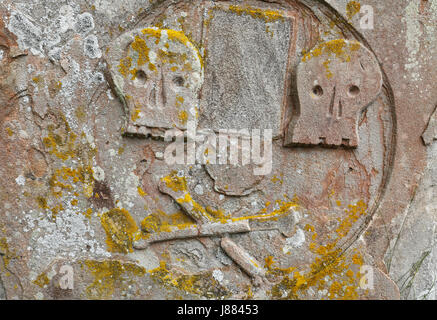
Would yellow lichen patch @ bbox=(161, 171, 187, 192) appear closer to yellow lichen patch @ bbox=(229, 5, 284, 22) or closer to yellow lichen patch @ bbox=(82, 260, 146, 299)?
yellow lichen patch @ bbox=(82, 260, 146, 299)

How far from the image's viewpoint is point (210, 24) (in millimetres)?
3482

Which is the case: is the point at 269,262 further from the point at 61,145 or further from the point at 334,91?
the point at 61,145

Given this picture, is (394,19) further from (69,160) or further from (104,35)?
(69,160)

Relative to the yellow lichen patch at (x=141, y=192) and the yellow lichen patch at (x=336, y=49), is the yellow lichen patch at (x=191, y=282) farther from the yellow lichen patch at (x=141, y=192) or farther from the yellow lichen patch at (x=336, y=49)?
the yellow lichen patch at (x=336, y=49)

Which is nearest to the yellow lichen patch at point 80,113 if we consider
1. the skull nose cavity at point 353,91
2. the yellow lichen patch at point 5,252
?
the yellow lichen patch at point 5,252

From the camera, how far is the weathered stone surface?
3338mm

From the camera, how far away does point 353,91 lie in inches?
142

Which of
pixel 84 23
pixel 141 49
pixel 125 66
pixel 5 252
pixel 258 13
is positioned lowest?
pixel 5 252

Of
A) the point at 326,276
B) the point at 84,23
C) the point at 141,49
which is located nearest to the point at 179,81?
the point at 141,49

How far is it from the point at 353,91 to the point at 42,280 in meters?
2.36

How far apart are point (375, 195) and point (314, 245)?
0.57 meters

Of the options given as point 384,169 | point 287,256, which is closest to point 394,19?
point 384,169

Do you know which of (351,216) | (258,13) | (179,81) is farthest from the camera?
(351,216)

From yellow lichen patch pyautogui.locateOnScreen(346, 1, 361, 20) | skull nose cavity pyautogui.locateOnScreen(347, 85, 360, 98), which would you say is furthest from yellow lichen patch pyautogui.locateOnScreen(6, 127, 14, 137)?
yellow lichen patch pyautogui.locateOnScreen(346, 1, 361, 20)
